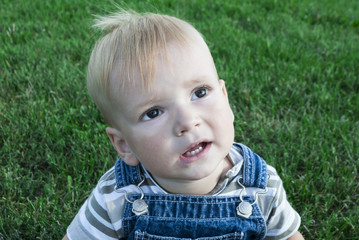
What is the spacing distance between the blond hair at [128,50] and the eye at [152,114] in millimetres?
101

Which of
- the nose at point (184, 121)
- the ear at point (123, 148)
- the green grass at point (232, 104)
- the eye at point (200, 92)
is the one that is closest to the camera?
the nose at point (184, 121)

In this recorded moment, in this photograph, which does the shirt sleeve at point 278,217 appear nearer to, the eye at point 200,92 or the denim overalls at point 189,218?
the denim overalls at point 189,218

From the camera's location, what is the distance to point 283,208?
6.28ft

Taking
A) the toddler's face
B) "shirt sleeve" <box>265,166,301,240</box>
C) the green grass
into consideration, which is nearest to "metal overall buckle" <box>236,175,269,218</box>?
"shirt sleeve" <box>265,166,301,240</box>

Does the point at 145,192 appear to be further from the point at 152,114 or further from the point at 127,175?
the point at 152,114

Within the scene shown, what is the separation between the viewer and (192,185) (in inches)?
72.2

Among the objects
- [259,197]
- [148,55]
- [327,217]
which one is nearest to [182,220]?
[259,197]

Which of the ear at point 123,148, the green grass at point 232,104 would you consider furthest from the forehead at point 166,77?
the green grass at point 232,104

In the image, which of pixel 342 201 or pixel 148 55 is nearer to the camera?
pixel 148 55

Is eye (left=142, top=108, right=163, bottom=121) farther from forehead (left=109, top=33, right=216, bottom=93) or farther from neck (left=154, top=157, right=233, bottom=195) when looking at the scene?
neck (left=154, top=157, right=233, bottom=195)

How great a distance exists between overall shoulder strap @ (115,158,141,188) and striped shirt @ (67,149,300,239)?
0.08ft

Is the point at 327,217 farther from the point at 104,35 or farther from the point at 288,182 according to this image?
the point at 104,35

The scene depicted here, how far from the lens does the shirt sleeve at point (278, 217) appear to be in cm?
189

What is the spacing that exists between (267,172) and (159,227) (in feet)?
1.73
